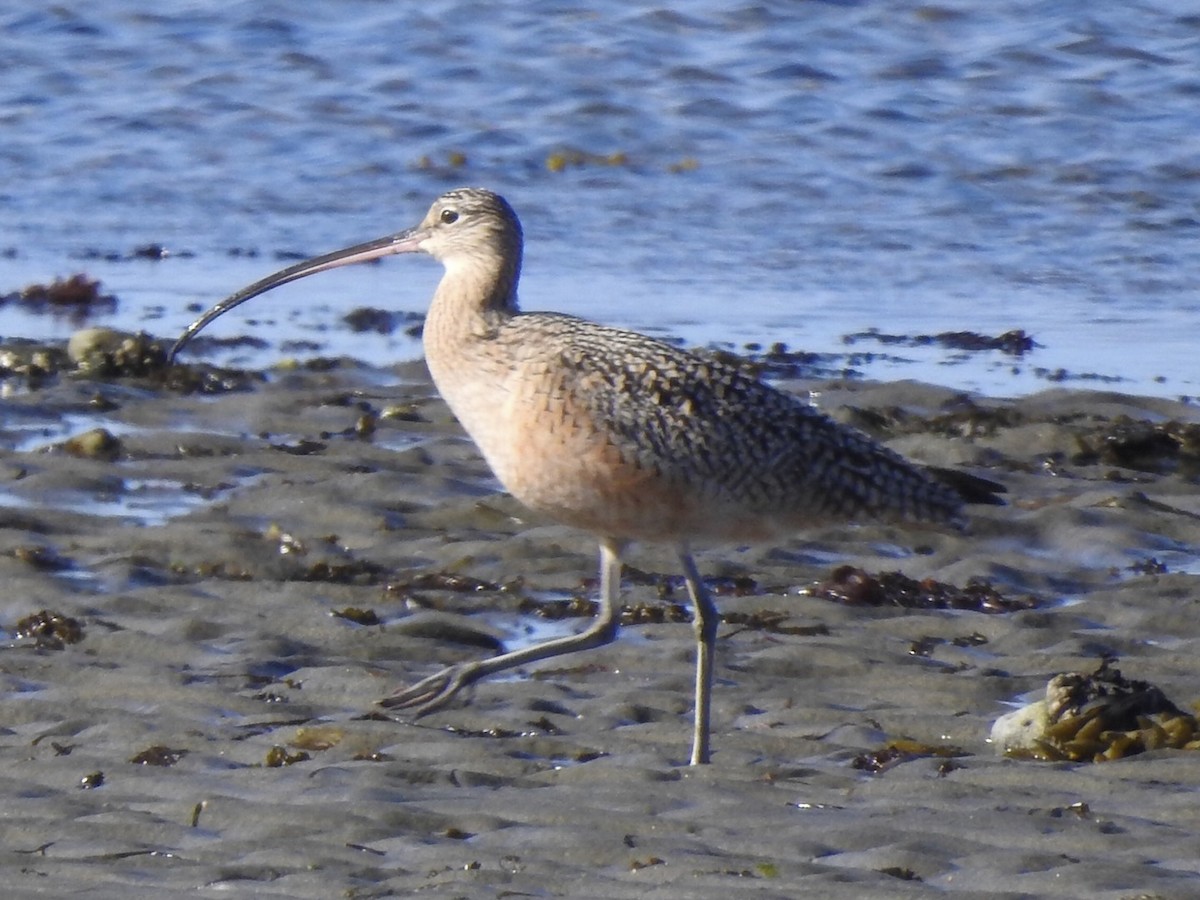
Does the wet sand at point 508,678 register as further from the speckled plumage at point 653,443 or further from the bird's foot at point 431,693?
the speckled plumage at point 653,443

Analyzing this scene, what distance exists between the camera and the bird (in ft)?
16.9

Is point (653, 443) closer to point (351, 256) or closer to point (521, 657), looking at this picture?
point (521, 657)

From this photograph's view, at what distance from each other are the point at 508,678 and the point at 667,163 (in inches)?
329

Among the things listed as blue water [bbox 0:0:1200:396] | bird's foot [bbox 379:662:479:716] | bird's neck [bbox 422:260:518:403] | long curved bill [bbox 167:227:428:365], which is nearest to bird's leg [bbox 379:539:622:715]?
bird's foot [bbox 379:662:479:716]

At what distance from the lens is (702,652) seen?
5.12 meters

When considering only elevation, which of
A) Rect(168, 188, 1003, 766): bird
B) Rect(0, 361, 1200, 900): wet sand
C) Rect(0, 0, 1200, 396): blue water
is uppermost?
Rect(168, 188, 1003, 766): bird

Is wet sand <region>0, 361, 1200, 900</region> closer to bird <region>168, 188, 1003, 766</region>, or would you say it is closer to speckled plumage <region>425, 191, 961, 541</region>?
bird <region>168, 188, 1003, 766</region>

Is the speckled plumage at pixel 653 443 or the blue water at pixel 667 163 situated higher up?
the speckled plumage at pixel 653 443

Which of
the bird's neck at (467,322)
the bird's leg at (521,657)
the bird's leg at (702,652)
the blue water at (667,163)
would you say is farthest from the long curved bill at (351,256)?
the blue water at (667,163)

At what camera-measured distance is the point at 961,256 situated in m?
11.5

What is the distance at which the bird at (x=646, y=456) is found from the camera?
516cm

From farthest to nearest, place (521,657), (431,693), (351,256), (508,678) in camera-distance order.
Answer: (351,256) < (508,678) < (521,657) < (431,693)

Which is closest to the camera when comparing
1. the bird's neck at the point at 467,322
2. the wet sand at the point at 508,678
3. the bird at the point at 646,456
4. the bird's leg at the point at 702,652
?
the wet sand at the point at 508,678

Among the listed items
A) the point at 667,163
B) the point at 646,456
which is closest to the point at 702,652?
the point at 646,456
